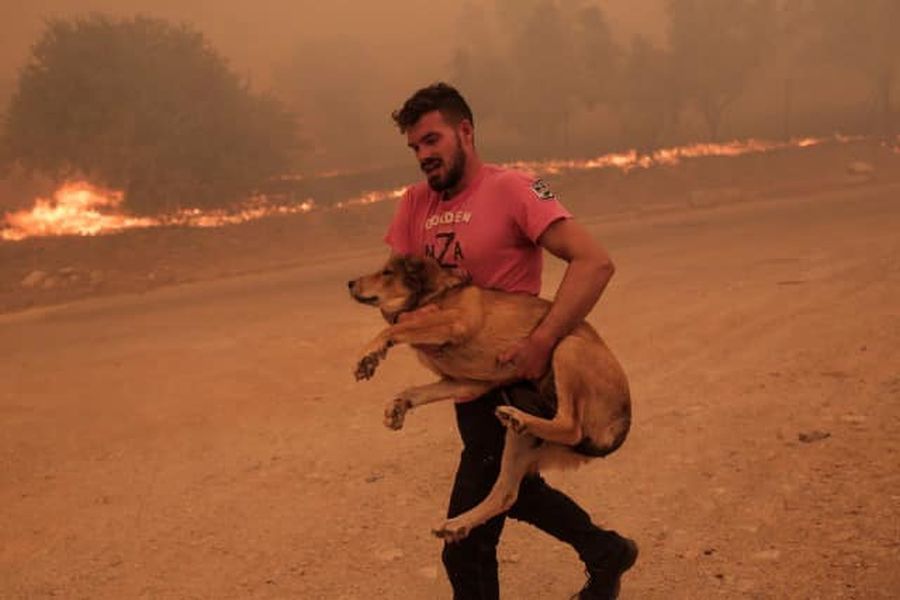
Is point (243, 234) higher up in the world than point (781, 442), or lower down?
higher up

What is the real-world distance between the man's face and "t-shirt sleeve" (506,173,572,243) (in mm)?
201

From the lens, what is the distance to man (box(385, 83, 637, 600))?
263 centimetres

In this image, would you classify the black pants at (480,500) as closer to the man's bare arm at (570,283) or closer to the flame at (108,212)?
the man's bare arm at (570,283)

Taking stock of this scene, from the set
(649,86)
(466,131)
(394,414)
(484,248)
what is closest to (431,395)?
(394,414)

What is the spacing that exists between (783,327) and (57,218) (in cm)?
2367

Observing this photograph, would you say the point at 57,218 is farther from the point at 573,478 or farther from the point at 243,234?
the point at 573,478

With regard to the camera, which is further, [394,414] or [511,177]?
[394,414]

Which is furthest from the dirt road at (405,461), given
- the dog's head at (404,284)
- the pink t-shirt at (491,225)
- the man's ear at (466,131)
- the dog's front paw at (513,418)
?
the man's ear at (466,131)

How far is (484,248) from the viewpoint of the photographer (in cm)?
276

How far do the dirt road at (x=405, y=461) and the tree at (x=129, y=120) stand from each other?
19.4 m

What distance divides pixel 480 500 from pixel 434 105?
55.3 inches

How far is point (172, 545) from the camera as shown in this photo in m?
4.62

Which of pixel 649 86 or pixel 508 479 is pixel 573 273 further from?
pixel 649 86

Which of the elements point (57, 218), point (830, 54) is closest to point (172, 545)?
point (57, 218)
